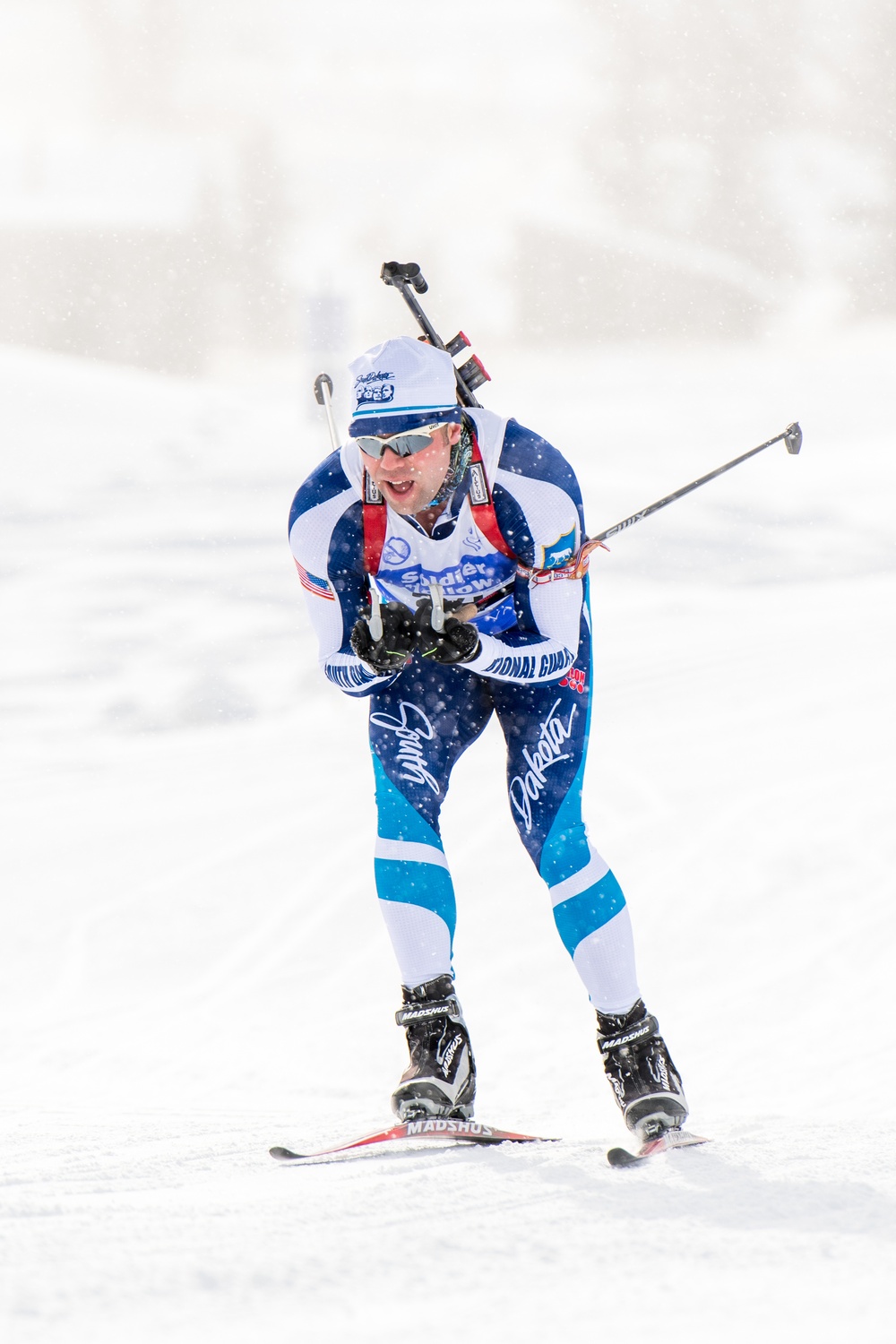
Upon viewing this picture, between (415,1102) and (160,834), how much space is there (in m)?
7.76

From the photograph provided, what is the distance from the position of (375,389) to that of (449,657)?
0.78m

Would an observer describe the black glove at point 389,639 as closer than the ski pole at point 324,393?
Yes

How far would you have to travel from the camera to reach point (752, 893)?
8.88 metres

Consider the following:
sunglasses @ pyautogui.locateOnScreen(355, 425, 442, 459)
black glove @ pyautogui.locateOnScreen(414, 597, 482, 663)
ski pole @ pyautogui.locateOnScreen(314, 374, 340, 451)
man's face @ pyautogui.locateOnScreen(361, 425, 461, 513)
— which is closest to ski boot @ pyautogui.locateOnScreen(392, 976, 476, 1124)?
black glove @ pyautogui.locateOnScreen(414, 597, 482, 663)

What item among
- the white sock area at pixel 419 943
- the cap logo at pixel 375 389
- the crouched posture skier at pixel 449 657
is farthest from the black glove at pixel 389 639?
the white sock area at pixel 419 943

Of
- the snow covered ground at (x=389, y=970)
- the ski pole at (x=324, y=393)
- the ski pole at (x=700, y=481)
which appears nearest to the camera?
the snow covered ground at (x=389, y=970)

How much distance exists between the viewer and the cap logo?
362 centimetres

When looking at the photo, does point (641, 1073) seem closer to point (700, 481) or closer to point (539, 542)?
point (539, 542)

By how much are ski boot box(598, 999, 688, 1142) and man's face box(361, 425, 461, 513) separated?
1536 mm

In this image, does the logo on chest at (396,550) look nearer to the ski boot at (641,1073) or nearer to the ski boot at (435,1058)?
the ski boot at (435,1058)

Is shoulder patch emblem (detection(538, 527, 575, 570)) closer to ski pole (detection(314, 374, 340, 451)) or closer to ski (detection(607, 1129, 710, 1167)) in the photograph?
ski pole (detection(314, 374, 340, 451))

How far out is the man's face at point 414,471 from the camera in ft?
11.9

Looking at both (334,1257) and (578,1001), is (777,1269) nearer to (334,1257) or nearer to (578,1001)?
(334,1257)

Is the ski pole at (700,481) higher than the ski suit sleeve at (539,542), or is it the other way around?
the ski pole at (700,481)
